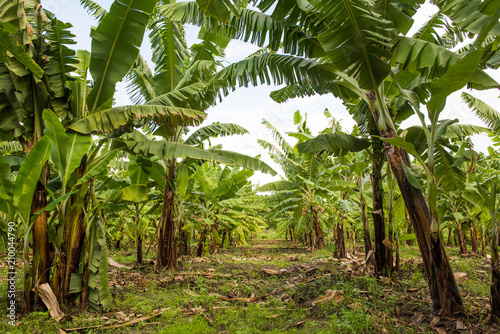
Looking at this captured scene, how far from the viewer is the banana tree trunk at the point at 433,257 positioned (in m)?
2.98

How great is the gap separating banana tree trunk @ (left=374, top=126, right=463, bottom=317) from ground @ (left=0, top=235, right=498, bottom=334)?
16cm

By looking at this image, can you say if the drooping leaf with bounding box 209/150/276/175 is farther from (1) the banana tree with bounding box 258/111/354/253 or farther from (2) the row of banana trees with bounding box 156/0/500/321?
(1) the banana tree with bounding box 258/111/354/253

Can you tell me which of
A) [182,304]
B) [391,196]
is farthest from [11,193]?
[391,196]

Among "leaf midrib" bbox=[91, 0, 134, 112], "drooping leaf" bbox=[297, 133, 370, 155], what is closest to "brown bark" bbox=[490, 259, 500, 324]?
"drooping leaf" bbox=[297, 133, 370, 155]

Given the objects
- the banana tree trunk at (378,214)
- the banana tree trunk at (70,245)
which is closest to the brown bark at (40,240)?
the banana tree trunk at (70,245)

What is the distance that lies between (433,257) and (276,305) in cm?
212

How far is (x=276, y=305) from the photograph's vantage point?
406 centimetres

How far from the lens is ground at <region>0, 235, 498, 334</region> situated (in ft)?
10.2

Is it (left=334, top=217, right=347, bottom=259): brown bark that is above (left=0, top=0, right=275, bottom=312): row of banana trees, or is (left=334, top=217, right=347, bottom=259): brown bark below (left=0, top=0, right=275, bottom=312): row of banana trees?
below

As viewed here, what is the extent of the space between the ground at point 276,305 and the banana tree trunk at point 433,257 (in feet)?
0.52

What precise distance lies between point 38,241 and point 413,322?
448cm

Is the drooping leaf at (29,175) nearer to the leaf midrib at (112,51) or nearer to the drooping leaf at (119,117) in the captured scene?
the drooping leaf at (119,117)

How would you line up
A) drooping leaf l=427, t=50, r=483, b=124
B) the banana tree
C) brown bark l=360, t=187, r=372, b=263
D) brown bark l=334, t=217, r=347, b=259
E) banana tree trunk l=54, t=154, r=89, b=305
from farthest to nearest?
1. the banana tree
2. brown bark l=334, t=217, r=347, b=259
3. brown bark l=360, t=187, r=372, b=263
4. banana tree trunk l=54, t=154, r=89, b=305
5. drooping leaf l=427, t=50, r=483, b=124

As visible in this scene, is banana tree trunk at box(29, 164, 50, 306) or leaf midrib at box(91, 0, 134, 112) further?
leaf midrib at box(91, 0, 134, 112)
